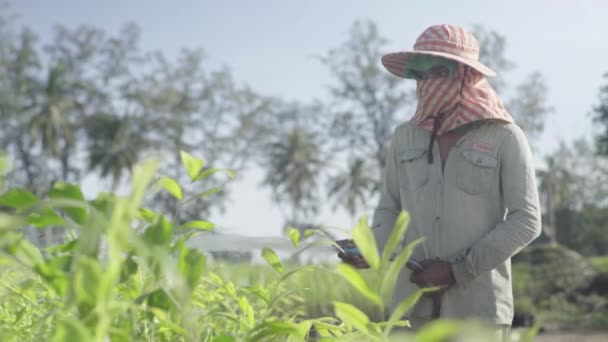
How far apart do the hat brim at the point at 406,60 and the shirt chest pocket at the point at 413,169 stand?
32 cm

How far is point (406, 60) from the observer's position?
276 cm

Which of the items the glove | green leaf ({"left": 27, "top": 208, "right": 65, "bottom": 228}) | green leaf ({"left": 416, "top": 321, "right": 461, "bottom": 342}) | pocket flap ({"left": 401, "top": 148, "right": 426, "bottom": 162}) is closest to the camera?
green leaf ({"left": 416, "top": 321, "right": 461, "bottom": 342})

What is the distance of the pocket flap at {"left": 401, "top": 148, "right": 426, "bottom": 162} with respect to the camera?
2.56 m

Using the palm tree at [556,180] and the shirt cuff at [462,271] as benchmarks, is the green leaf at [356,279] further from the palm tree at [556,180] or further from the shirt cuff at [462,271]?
the palm tree at [556,180]

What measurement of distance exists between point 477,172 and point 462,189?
74mm

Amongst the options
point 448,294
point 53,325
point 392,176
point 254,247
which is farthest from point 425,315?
point 53,325

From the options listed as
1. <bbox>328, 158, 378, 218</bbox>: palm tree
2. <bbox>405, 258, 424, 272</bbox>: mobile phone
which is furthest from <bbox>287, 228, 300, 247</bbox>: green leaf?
<bbox>328, 158, 378, 218</bbox>: palm tree

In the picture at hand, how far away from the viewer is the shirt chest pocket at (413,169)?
2.54 m

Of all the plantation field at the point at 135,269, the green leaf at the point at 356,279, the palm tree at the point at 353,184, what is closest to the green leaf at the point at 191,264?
the plantation field at the point at 135,269

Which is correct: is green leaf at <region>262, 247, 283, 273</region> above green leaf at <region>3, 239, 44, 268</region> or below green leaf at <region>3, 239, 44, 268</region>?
below

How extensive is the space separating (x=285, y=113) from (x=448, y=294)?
144 feet

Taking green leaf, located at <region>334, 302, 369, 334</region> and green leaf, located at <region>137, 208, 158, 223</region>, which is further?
green leaf, located at <region>137, 208, 158, 223</region>

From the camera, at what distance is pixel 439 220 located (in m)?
2.48

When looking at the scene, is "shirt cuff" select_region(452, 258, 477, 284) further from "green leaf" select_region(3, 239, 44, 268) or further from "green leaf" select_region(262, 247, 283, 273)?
"green leaf" select_region(3, 239, 44, 268)
